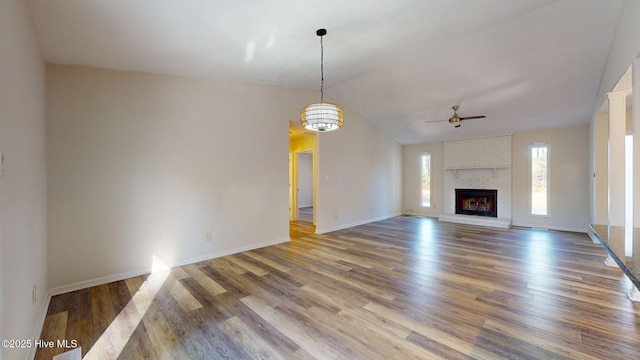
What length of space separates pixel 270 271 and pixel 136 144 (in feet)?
7.83

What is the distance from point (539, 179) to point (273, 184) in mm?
6365

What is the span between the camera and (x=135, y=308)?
2580 mm

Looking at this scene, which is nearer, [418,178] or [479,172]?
[479,172]

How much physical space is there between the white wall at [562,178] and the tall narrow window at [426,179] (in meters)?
2.23

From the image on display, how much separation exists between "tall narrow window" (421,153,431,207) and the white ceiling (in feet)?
9.93

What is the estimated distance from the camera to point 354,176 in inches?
261

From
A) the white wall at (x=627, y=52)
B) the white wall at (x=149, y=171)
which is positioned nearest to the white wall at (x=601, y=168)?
the white wall at (x=627, y=52)

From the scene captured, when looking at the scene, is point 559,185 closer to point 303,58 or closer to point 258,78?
point 303,58

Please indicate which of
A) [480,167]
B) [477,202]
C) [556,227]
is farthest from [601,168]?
[477,202]

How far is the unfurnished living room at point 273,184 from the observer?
2.01 meters

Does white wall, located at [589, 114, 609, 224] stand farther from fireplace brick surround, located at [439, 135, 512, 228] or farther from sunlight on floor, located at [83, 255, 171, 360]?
sunlight on floor, located at [83, 255, 171, 360]

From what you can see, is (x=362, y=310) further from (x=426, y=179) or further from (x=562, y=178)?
(x=426, y=179)

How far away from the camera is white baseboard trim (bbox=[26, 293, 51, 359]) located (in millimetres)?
1882

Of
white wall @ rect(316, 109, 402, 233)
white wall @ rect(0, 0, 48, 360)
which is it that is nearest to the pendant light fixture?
white wall @ rect(0, 0, 48, 360)
